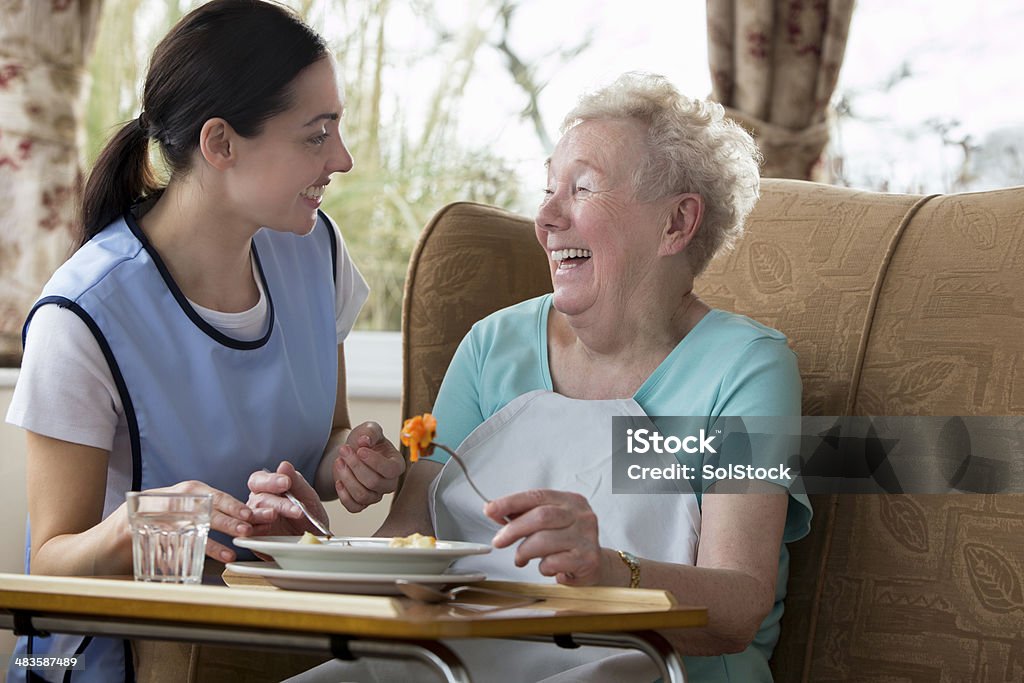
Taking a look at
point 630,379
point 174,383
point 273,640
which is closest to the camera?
point 273,640

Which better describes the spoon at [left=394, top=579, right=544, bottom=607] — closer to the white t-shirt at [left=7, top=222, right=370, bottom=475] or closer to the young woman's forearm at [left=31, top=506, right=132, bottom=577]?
the young woman's forearm at [left=31, top=506, right=132, bottom=577]

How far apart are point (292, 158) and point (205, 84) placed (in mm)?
149

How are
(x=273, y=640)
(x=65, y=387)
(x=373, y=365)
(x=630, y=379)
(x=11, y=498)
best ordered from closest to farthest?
(x=273, y=640), (x=65, y=387), (x=630, y=379), (x=11, y=498), (x=373, y=365)

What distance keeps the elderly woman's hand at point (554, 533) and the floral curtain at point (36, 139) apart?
6.26 feet

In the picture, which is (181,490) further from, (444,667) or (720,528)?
(720,528)

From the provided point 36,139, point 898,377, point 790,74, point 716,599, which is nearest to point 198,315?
point 716,599

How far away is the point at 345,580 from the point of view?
102cm

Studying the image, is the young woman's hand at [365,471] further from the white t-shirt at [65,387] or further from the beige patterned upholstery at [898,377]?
the beige patterned upholstery at [898,377]

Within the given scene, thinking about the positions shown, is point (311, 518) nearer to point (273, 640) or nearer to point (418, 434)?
point (418, 434)

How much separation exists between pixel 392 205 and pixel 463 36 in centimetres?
47

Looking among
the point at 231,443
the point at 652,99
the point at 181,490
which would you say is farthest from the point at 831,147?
the point at 181,490

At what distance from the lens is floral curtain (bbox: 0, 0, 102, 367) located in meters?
2.61

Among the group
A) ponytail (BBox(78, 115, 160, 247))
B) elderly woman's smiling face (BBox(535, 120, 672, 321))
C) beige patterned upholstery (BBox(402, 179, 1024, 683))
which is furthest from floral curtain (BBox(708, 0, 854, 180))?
ponytail (BBox(78, 115, 160, 247))

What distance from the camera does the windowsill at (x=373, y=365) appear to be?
267 cm
